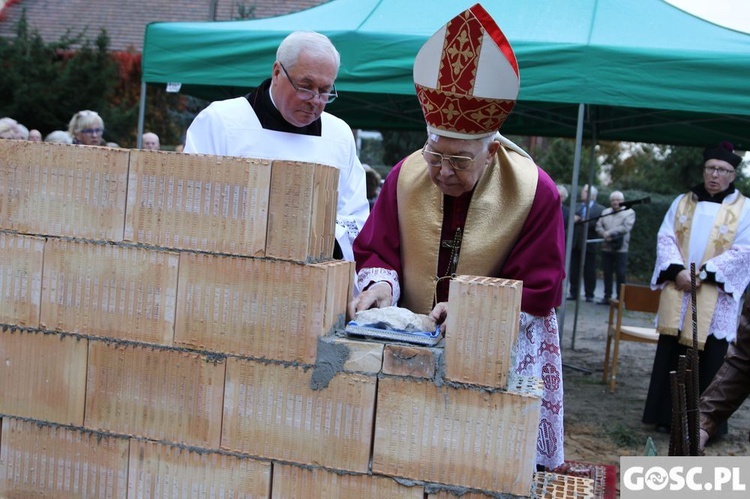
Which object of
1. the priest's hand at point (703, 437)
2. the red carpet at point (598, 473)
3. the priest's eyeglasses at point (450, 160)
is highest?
the priest's eyeglasses at point (450, 160)

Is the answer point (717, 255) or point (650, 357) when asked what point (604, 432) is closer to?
point (717, 255)

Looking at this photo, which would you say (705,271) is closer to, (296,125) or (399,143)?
(296,125)

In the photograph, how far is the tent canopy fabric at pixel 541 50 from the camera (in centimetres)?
627

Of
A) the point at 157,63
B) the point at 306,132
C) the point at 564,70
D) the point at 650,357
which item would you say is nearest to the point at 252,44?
the point at 157,63

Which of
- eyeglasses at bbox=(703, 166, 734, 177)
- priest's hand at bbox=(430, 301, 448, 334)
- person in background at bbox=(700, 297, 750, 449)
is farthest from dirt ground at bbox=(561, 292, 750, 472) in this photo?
priest's hand at bbox=(430, 301, 448, 334)

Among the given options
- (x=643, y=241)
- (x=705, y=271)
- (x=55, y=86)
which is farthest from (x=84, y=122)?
(x=643, y=241)

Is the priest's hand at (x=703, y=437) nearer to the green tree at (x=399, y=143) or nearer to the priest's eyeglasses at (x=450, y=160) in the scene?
the priest's eyeglasses at (x=450, y=160)

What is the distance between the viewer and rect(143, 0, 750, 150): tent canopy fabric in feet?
20.6

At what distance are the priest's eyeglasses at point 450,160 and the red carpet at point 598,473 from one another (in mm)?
2603

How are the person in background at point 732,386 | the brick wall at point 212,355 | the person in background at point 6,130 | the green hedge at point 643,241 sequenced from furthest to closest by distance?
the green hedge at point 643,241
the person in background at point 6,130
the person in background at point 732,386
the brick wall at point 212,355

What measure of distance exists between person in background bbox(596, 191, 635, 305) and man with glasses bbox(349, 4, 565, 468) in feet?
39.6

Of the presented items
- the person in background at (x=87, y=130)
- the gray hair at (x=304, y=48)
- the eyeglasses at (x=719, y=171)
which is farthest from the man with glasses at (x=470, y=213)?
the eyeglasses at (x=719, y=171)

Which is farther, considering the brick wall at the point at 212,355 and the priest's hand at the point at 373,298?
the priest's hand at the point at 373,298

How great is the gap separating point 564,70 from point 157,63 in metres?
3.28
